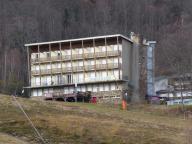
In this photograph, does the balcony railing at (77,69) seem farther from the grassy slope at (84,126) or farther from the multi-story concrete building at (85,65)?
the grassy slope at (84,126)

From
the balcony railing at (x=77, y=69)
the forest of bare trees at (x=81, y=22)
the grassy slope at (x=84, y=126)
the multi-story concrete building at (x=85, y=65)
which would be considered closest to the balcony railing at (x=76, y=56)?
the multi-story concrete building at (x=85, y=65)

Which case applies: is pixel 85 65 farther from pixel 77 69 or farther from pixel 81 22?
pixel 81 22

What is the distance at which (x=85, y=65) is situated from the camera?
81500mm

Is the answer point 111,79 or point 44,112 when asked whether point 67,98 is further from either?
point 44,112

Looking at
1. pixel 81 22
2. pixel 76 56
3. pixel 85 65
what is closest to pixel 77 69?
pixel 85 65

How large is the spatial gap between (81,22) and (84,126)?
424 ft

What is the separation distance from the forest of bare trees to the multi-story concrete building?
3590 centimetres

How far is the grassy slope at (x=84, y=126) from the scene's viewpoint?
89.9 ft

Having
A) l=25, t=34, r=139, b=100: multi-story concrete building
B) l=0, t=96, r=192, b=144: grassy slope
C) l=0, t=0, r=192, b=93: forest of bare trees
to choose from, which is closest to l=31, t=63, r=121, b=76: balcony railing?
l=25, t=34, r=139, b=100: multi-story concrete building

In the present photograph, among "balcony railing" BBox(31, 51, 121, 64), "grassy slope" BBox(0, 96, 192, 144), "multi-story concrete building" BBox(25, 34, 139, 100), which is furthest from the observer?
"balcony railing" BBox(31, 51, 121, 64)

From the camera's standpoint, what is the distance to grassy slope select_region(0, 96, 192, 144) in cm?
2741

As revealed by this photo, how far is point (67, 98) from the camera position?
64625mm

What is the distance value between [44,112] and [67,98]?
99.8 feet

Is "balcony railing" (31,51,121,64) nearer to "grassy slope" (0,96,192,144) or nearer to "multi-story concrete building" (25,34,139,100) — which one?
"multi-story concrete building" (25,34,139,100)
